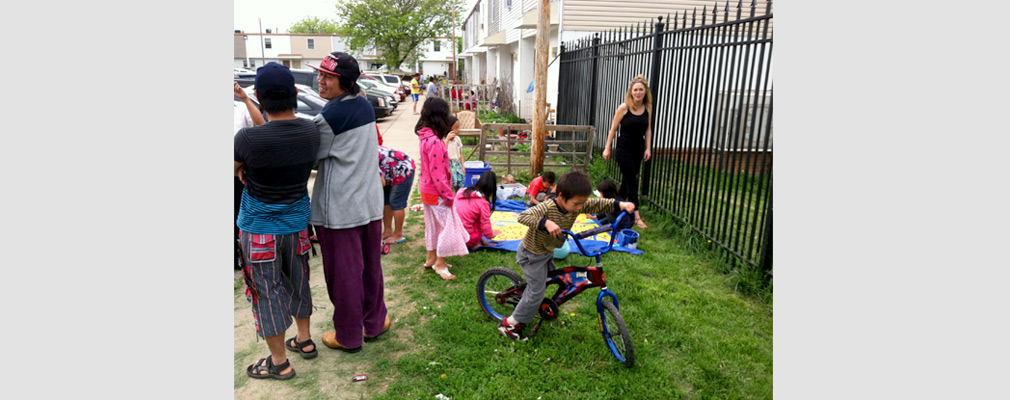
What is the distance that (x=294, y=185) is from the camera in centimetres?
309

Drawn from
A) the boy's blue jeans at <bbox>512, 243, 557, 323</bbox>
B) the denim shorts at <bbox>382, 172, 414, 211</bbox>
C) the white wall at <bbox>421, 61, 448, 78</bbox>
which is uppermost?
the white wall at <bbox>421, 61, 448, 78</bbox>

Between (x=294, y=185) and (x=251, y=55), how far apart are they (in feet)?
242

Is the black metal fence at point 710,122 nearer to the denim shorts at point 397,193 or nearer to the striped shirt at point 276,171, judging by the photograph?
→ the denim shorts at point 397,193

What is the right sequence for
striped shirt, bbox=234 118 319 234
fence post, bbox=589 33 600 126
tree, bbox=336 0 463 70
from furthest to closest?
tree, bbox=336 0 463 70 → fence post, bbox=589 33 600 126 → striped shirt, bbox=234 118 319 234

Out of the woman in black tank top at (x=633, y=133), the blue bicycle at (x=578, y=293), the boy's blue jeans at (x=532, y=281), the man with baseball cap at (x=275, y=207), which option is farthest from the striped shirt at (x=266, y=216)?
the woman in black tank top at (x=633, y=133)

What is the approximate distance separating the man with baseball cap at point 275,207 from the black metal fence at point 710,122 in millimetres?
3676

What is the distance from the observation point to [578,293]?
3.66m

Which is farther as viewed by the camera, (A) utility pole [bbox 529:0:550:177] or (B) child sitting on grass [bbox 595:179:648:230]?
(A) utility pole [bbox 529:0:550:177]

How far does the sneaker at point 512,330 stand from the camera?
3838 mm

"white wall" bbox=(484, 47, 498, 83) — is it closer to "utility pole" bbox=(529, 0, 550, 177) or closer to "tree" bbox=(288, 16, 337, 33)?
"utility pole" bbox=(529, 0, 550, 177)

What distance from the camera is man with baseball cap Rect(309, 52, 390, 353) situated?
3162 mm

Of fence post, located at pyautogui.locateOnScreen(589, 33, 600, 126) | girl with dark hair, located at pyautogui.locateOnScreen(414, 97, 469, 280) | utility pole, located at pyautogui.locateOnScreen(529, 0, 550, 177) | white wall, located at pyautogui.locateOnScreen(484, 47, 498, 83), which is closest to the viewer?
girl with dark hair, located at pyautogui.locateOnScreen(414, 97, 469, 280)

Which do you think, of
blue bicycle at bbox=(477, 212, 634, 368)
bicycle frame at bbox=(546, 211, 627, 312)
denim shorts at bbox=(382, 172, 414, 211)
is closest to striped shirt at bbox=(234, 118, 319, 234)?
blue bicycle at bbox=(477, 212, 634, 368)

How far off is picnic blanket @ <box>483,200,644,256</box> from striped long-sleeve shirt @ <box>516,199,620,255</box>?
185 cm
